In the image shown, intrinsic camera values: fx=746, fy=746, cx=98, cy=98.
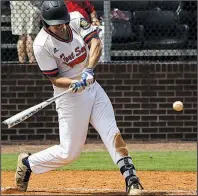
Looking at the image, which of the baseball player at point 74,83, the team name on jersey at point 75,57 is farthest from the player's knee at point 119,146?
the team name on jersey at point 75,57

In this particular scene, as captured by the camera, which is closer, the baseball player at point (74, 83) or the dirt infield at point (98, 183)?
the baseball player at point (74, 83)

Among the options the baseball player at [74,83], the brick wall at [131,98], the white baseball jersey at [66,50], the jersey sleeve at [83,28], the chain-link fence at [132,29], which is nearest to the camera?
the baseball player at [74,83]

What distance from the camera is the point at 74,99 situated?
24.7ft

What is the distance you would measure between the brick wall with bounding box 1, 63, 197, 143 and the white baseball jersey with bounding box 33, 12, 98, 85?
5167 mm

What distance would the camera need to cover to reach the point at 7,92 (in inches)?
504

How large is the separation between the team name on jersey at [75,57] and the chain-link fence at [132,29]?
5.63m

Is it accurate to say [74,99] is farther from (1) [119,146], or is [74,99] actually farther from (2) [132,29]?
(2) [132,29]

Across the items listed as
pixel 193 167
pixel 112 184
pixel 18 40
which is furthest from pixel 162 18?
pixel 112 184

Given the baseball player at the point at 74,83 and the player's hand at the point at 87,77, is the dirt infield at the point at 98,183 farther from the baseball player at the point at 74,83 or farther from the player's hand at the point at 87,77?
the player's hand at the point at 87,77

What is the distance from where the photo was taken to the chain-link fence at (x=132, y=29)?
13.2 m

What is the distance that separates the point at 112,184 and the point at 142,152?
3.06 meters

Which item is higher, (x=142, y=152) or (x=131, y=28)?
(x=131, y=28)

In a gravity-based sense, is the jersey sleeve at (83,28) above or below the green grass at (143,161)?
above

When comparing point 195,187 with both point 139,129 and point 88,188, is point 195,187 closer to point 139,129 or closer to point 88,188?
point 88,188
